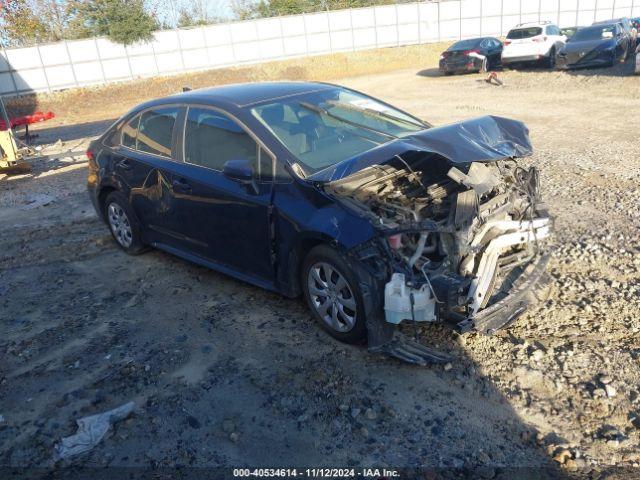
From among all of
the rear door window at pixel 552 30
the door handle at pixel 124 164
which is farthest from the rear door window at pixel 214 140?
the rear door window at pixel 552 30

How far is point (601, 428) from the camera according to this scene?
3164 mm

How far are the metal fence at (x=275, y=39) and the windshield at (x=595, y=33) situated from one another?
51.7ft

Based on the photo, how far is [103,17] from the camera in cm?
3434

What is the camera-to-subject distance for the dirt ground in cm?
313

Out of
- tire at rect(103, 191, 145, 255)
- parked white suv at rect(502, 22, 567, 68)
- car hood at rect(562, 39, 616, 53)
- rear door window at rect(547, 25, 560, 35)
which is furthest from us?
rear door window at rect(547, 25, 560, 35)

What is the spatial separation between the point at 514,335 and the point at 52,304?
4111 millimetres

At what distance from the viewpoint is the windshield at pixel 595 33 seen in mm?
19616

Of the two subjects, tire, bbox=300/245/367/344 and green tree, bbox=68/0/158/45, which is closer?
tire, bbox=300/245/367/344

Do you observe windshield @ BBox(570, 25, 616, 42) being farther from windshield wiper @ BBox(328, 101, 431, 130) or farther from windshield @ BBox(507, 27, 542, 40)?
windshield wiper @ BBox(328, 101, 431, 130)

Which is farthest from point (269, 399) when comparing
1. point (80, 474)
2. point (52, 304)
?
point (52, 304)

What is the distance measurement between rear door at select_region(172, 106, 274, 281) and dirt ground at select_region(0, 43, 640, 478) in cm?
47

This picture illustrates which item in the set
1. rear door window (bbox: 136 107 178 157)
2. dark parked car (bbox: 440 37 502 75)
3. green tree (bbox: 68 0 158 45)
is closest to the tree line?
green tree (bbox: 68 0 158 45)

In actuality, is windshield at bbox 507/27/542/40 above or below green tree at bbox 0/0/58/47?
below

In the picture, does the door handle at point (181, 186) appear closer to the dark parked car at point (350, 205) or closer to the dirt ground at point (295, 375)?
the dark parked car at point (350, 205)
